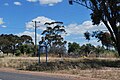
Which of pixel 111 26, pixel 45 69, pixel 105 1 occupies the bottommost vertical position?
pixel 45 69

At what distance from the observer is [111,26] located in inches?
1532

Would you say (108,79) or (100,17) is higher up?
(100,17)

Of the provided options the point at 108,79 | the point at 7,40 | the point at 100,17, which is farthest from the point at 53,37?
the point at 108,79

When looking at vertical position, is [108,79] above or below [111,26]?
below

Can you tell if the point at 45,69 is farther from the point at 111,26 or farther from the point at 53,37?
the point at 53,37

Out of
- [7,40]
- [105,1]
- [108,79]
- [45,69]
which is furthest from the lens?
[7,40]

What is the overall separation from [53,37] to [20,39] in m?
26.4

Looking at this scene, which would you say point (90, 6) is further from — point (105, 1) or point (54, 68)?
point (54, 68)

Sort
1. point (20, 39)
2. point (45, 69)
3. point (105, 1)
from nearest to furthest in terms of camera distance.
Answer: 1. point (45, 69)
2. point (105, 1)
3. point (20, 39)

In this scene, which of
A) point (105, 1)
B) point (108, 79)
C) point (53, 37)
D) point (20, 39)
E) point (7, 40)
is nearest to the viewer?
point (108, 79)

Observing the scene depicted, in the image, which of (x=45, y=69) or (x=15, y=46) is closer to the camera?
(x=45, y=69)

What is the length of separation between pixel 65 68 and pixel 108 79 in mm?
10269

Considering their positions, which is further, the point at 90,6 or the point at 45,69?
the point at 90,6

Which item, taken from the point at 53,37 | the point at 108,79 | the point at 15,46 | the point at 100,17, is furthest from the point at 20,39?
the point at 108,79
